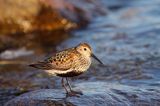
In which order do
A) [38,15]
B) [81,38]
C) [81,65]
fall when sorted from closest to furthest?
[81,65], [81,38], [38,15]

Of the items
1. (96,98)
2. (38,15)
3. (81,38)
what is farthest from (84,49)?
(38,15)

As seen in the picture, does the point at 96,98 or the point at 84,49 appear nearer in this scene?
the point at 96,98

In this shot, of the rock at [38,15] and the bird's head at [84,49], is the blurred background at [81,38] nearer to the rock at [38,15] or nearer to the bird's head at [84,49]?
the rock at [38,15]

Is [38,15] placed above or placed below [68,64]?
above

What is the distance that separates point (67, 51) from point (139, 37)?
250 inches

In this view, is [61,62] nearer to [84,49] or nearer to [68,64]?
[68,64]

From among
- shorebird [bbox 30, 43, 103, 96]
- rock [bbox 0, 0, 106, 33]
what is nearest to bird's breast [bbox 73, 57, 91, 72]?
shorebird [bbox 30, 43, 103, 96]

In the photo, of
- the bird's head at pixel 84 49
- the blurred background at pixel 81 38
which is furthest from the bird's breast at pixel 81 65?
the blurred background at pixel 81 38

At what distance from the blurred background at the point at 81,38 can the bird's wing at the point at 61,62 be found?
5.05 feet

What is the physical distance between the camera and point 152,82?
987cm

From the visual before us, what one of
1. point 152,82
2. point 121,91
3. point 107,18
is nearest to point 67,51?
point 121,91

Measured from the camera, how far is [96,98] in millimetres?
7949

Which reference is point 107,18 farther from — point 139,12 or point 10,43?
point 10,43

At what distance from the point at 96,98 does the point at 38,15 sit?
829 centimetres
